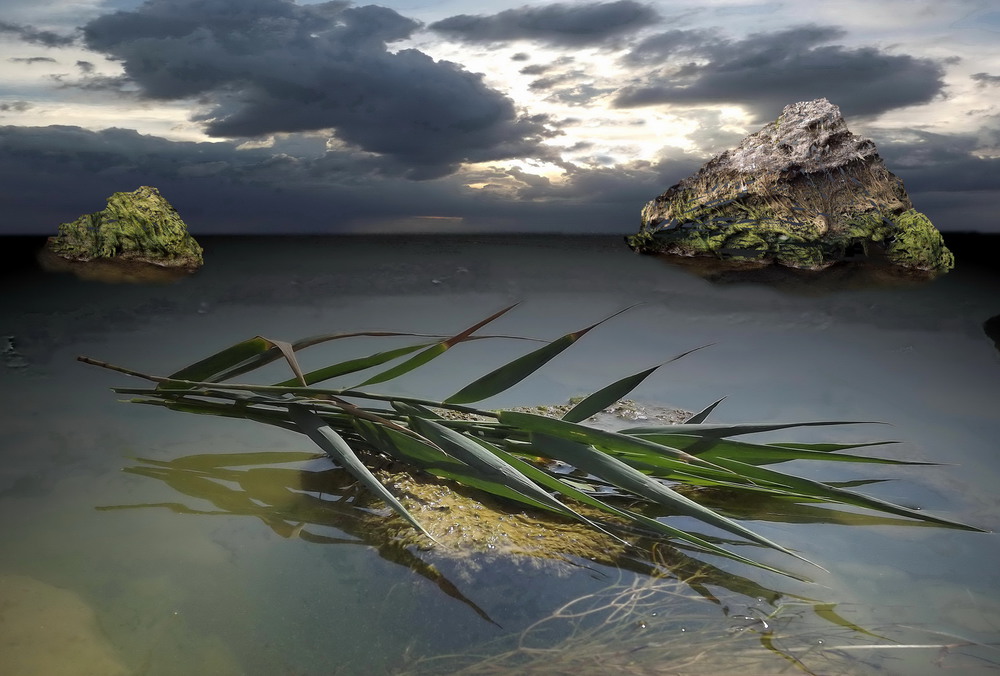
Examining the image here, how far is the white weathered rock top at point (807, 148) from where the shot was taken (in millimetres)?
3432

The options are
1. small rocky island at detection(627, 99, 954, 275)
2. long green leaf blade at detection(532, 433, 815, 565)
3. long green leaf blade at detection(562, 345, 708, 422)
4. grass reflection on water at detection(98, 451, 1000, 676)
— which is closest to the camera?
grass reflection on water at detection(98, 451, 1000, 676)

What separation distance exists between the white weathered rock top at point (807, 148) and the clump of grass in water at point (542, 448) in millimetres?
2604

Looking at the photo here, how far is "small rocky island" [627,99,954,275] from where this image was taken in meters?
3.28

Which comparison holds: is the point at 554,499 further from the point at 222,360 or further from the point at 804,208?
the point at 804,208

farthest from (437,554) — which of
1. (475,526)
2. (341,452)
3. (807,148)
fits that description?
(807,148)

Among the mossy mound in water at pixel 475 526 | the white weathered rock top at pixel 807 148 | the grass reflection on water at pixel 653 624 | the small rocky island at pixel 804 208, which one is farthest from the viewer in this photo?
the white weathered rock top at pixel 807 148

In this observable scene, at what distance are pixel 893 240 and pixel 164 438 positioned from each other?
329 cm

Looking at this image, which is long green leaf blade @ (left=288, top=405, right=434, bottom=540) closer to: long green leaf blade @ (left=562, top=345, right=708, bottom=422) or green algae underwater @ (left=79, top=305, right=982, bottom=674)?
green algae underwater @ (left=79, top=305, right=982, bottom=674)

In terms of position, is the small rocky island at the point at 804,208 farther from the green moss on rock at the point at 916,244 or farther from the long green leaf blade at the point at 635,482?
the long green leaf blade at the point at 635,482

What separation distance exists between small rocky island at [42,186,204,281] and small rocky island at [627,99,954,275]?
7.87 feet

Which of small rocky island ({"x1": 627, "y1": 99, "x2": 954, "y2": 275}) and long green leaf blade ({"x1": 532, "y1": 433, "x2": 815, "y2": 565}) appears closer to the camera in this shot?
long green leaf blade ({"x1": 532, "y1": 433, "x2": 815, "y2": 565})

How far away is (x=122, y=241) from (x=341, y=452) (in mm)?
2575

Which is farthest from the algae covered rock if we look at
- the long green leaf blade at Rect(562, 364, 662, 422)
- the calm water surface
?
the long green leaf blade at Rect(562, 364, 662, 422)

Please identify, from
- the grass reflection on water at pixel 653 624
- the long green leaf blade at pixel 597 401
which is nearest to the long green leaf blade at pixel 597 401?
the long green leaf blade at pixel 597 401
